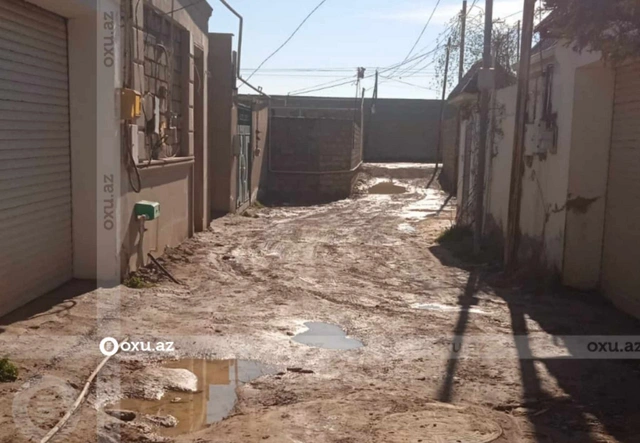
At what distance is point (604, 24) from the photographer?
18.2 feet

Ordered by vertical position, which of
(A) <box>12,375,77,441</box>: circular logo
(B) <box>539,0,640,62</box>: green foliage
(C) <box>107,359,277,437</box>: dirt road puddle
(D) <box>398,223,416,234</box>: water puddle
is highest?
(B) <box>539,0,640,62</box>: green foliage

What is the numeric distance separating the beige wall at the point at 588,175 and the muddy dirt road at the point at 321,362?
0.46 meters

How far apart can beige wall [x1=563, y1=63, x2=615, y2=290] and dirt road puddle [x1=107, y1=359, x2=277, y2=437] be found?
5.00 m

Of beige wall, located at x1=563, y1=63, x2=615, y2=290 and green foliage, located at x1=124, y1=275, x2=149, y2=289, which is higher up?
beige wall, located at x1=563, y1=63, x2=615, y2=290

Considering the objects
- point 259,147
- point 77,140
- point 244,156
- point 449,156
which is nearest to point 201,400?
point 77,140

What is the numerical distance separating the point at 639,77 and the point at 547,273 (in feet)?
9.27

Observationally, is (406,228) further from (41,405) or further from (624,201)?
(41,405)

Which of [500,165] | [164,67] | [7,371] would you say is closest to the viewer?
[7,371]

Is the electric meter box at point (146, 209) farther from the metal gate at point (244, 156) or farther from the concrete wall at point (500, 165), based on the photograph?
the metal gate at point (244, 156)

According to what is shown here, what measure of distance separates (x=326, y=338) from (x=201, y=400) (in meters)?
1.99

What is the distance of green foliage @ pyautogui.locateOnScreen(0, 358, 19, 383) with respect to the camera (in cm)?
488

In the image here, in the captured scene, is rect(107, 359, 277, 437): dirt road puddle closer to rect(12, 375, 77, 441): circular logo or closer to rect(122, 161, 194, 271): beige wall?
rect(12, 375, 77, 441): circular logo

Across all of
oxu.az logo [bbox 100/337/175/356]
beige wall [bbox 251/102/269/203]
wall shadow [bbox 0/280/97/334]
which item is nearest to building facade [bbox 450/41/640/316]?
oxu.az logo [bbox 100/337/175/356]

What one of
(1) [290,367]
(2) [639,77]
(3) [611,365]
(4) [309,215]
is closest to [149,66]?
(1) [290,367]
